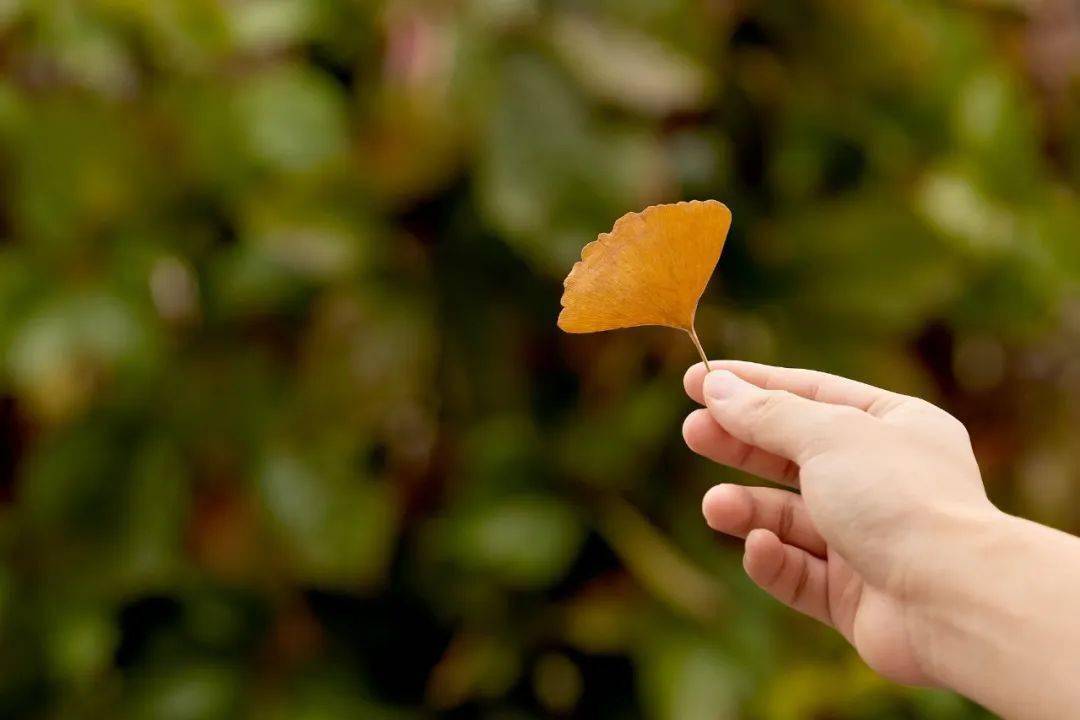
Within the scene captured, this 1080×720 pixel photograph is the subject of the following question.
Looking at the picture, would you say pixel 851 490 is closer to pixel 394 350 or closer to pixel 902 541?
pixel 902 541

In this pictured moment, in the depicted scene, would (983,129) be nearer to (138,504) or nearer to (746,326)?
(746,326)

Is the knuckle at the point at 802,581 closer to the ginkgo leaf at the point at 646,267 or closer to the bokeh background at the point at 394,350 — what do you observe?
the ginkgo leaf at the point at 646,267

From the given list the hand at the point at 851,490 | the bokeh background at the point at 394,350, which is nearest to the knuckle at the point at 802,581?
the hand at the point at 851,490

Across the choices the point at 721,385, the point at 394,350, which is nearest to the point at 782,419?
the point at 721,385

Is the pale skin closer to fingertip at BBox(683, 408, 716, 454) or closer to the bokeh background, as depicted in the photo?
fingertip at BBox(683, 408, 716, 454)

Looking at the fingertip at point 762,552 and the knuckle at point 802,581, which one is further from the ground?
the fingertip at point 762,552

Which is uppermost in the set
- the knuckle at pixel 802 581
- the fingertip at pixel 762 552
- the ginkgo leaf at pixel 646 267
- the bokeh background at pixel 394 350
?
the ginkgo leaf at pixel 646 267

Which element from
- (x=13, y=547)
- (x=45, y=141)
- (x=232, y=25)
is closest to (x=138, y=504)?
(x=13, y=547)

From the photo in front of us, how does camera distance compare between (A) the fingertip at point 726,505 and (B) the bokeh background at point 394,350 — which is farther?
(B) the bokeh background at point 394,350
